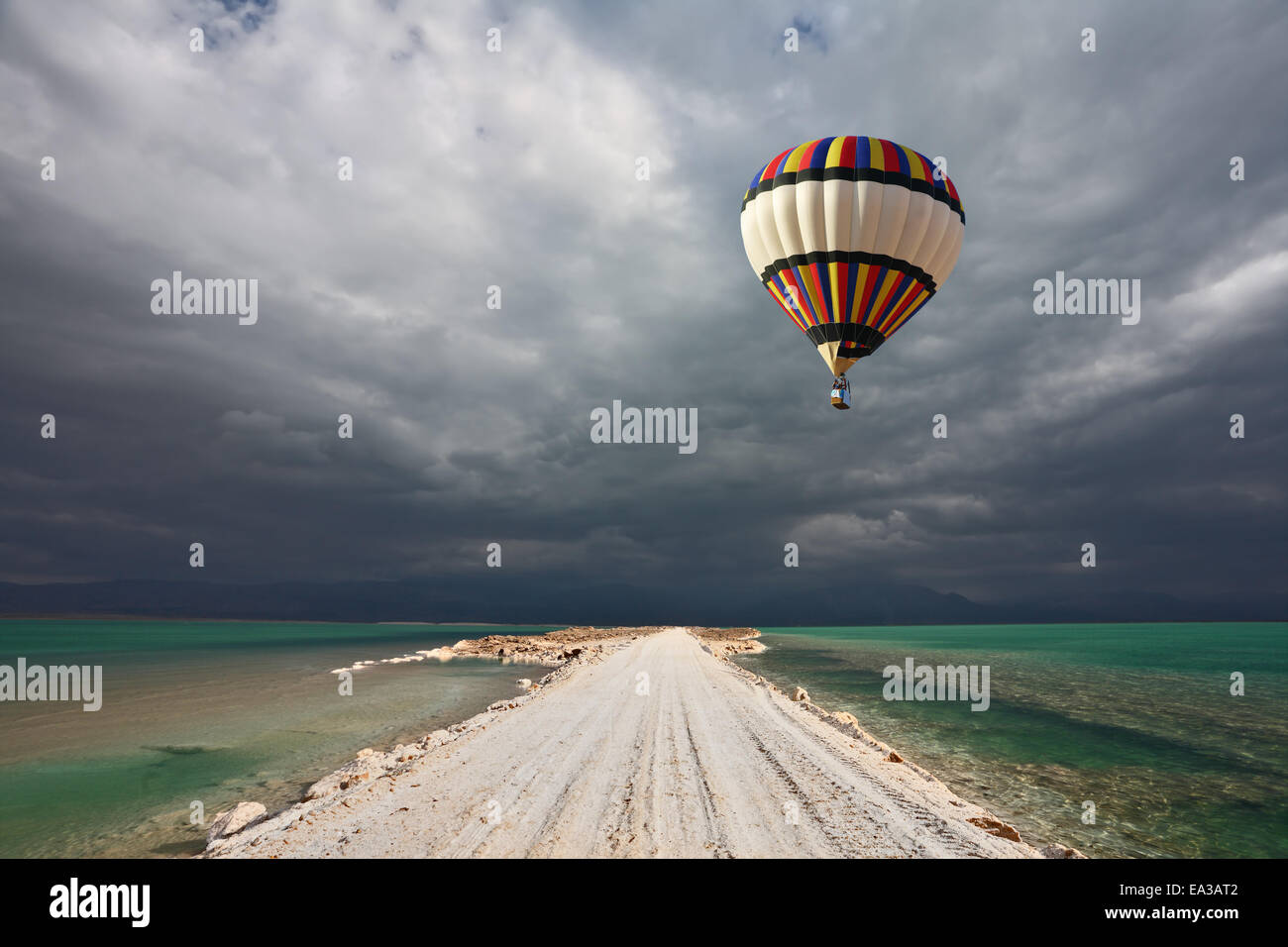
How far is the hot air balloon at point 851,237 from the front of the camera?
829 inches

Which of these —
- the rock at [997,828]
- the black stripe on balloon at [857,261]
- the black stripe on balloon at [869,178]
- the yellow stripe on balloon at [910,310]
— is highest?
the black stripe on balloon at [869,178]

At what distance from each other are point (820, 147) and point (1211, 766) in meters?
24.8

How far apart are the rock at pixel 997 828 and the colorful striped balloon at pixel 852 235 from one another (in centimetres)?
1703

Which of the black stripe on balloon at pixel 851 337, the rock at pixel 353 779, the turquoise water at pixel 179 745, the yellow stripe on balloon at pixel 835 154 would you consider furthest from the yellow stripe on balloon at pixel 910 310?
the turquoise water at pixel 179 745

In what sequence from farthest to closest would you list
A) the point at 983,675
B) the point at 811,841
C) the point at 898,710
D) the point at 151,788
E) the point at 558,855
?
the point at 983,675, the point at 898,710, the point at 151,788, the point at 811,841, the point at 558,855

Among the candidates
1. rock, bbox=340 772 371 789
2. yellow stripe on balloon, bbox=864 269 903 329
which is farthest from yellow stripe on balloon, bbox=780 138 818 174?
rock, bbox=340 772 371 789

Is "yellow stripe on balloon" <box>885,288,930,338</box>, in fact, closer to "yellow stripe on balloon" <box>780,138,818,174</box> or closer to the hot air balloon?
the hot air balloon

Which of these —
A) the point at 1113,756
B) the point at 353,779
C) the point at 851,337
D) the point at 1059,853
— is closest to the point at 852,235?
the point at 851,337

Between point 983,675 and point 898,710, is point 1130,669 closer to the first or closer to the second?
point 983,675

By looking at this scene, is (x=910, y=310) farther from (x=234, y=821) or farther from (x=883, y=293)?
(x=234, y=821)

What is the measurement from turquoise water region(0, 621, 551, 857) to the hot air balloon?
21812 mm

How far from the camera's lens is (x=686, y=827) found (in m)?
8.88

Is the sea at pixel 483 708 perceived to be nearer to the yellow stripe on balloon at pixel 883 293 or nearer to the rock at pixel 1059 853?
the rock at pixel 1059 853
